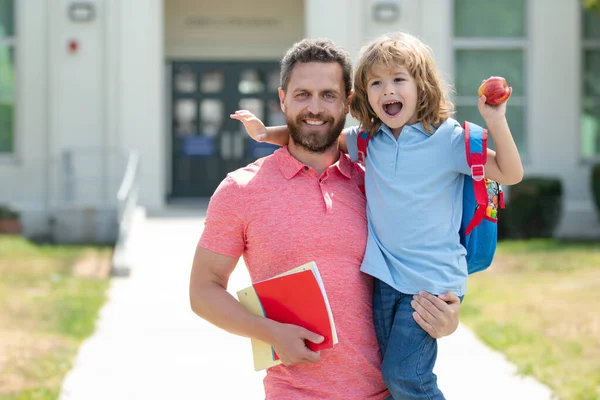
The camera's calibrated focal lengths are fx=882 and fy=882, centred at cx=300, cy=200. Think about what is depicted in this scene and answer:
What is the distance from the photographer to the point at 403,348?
8.84 feet

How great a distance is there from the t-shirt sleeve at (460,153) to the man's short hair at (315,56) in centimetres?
40

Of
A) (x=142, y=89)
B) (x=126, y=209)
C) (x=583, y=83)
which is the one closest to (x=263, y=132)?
(x=126, y=209)

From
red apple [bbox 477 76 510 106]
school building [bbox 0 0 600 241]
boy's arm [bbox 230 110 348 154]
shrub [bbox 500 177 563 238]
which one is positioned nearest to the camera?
red apple [bbox 477 76 510 106]

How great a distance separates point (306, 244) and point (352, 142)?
49 cm

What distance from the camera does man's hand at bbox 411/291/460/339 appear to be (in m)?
2.68

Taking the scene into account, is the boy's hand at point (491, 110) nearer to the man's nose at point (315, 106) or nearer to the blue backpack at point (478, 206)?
the blue backpack at point (478, 206)

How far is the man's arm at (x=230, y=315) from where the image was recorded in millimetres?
2615

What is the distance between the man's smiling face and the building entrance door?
45.3ft

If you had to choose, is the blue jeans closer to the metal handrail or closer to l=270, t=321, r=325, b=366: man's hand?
l=270, t=321, r=325, b=366: man's hand

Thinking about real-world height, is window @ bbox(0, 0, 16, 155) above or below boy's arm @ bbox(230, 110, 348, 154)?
above

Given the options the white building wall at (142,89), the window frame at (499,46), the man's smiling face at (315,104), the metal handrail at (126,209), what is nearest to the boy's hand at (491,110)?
the man's smiling face at (315,104)

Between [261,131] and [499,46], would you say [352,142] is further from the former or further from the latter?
[499,46]

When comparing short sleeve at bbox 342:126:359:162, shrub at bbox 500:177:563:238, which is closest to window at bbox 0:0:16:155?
shrub at bbox 500:177:563:238

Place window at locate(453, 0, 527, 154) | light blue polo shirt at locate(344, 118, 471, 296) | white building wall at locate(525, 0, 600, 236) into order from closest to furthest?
light blue polo shirt at locate(344, 118, 471, 296) < white building wall at locate(525, 0, 600, 236) < window at locate(453, 0, 527, 154)
